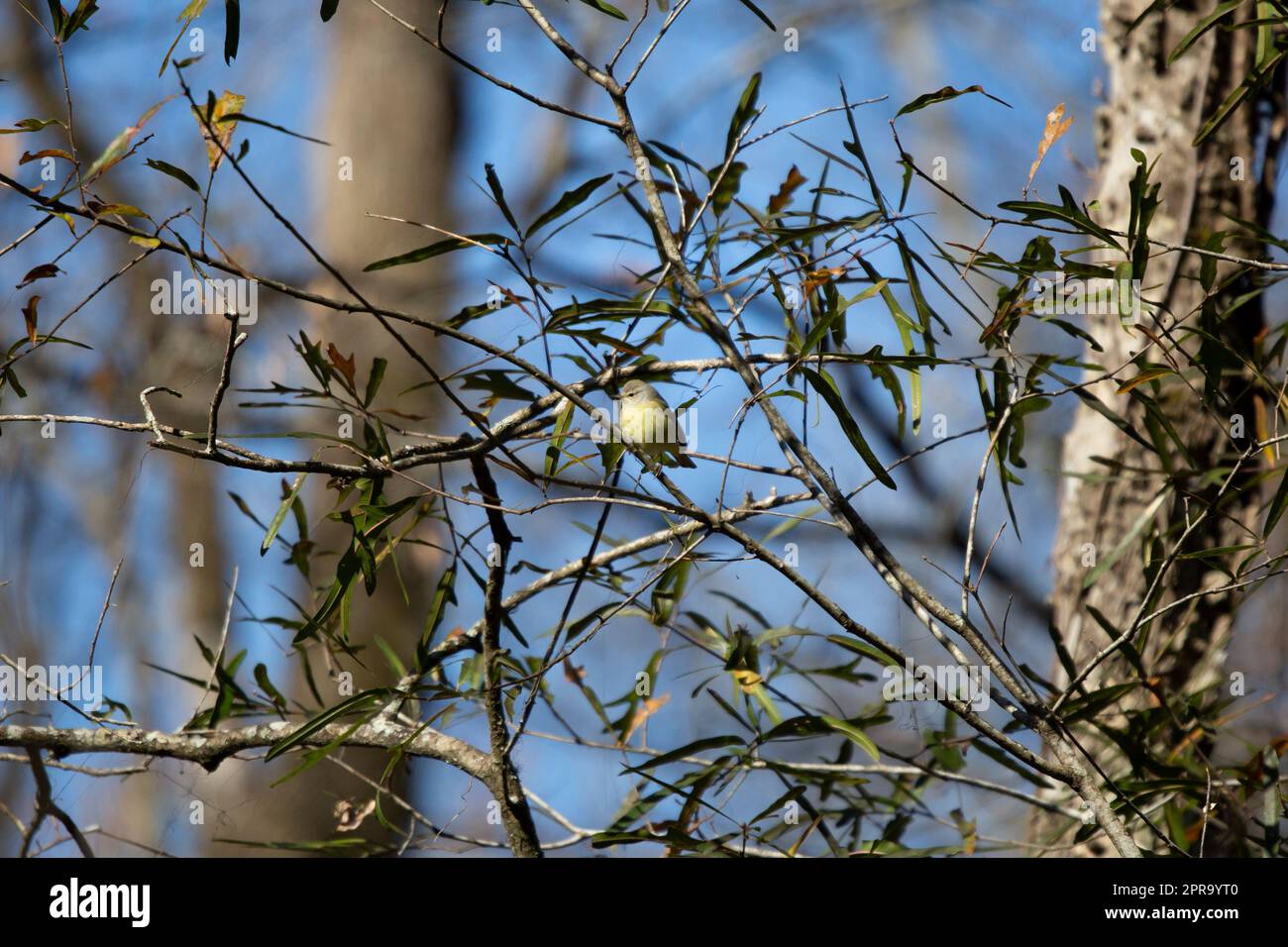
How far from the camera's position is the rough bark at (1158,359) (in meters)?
1.87

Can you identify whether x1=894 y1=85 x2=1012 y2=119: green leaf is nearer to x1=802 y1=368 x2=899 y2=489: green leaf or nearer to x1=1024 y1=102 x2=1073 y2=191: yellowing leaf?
x1=1024 y1=102 x2=1073 y2=191: yellowing leaf

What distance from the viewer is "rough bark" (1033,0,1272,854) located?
187 centimetres

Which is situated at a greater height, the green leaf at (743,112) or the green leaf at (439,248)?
the green leaf at (743,112)

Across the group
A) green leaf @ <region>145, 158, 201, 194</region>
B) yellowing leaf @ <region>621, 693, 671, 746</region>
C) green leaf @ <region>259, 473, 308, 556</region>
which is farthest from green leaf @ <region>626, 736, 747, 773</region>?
green leaf @ <region>145, 158, 201, 194</region>

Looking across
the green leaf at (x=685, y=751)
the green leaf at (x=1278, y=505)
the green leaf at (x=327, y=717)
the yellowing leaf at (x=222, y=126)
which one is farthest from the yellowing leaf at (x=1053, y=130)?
the green leaf at (x=327, y=717)

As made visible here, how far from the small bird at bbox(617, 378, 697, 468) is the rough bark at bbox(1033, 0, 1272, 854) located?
103 centimetres

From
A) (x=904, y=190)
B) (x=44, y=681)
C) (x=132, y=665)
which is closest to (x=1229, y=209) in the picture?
(x=904, y=190)

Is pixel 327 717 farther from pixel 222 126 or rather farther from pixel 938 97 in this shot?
pixel 938 97

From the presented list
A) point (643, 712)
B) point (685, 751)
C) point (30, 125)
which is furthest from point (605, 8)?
point (643, 712)

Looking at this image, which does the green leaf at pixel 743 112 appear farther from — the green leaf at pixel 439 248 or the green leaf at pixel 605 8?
the green leaf at pixel 439 248

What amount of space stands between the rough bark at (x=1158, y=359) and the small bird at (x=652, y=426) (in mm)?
1032
